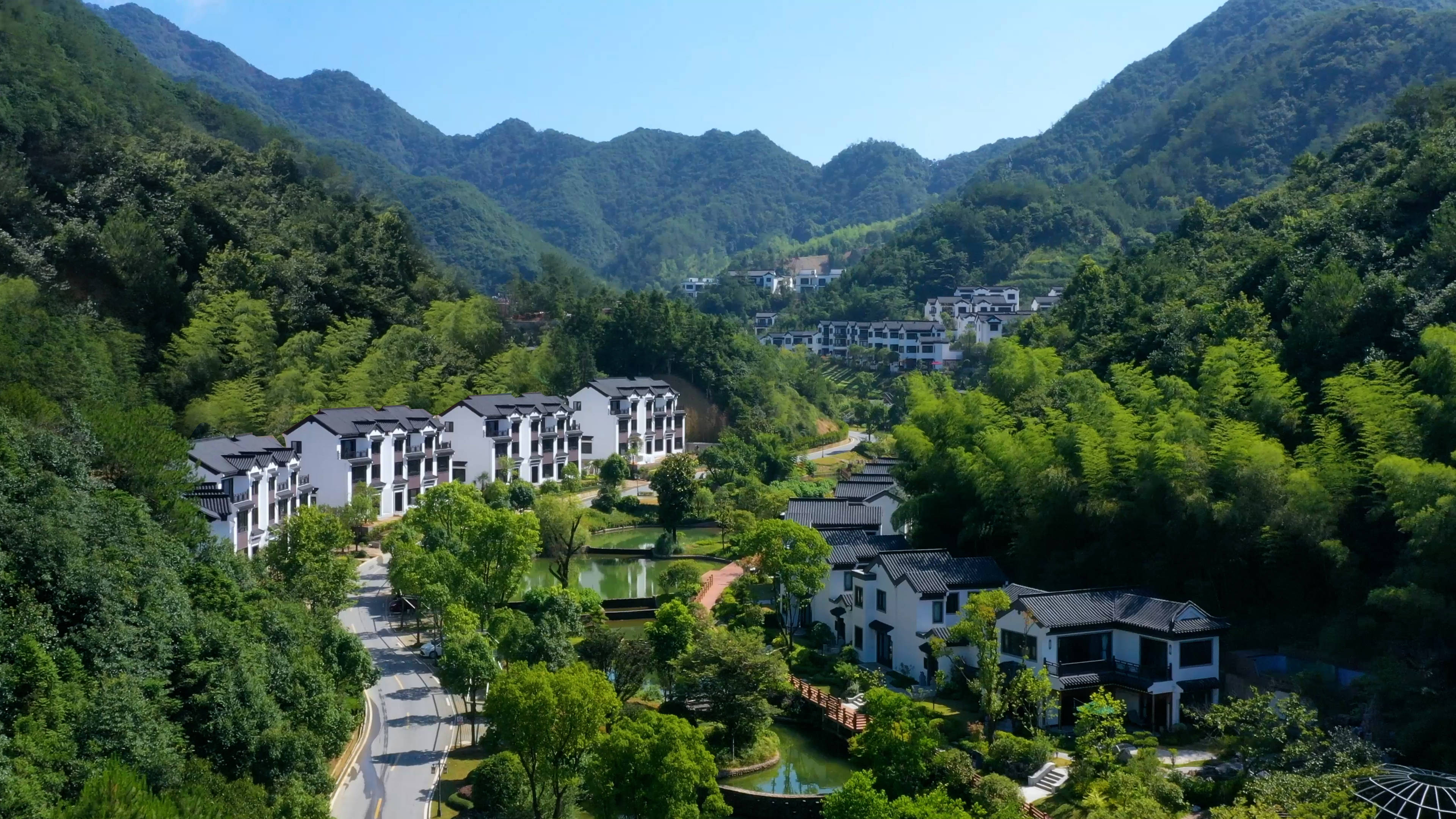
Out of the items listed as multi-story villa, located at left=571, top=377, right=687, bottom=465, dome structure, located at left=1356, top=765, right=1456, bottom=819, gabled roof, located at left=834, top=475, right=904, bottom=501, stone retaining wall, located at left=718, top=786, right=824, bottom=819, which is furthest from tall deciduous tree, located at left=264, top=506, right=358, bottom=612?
multi-story villa, located at left=571, top=377, right=687, bottom=465

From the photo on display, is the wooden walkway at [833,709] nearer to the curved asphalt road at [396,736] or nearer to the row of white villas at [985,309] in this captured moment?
the curved asphalt road at [396,736]

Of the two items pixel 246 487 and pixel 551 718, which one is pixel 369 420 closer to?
pixel 246 487

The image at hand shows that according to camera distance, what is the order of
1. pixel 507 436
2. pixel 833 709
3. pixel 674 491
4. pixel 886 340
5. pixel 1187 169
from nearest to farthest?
1. pixel 833 709
2. pixel 674 491
3. pixel 507 436
4. pixel 886 340
5. pixel 1187 169

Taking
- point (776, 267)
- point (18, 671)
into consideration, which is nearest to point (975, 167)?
point (776, 267)

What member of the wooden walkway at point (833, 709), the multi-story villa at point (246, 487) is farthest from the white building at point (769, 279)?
the wooden walkway at point (833, 709)

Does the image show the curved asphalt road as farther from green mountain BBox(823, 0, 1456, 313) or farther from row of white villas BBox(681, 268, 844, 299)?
row of white villas BBox(681, 268, 844, 299)

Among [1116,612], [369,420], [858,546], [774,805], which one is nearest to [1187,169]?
[369,420]
